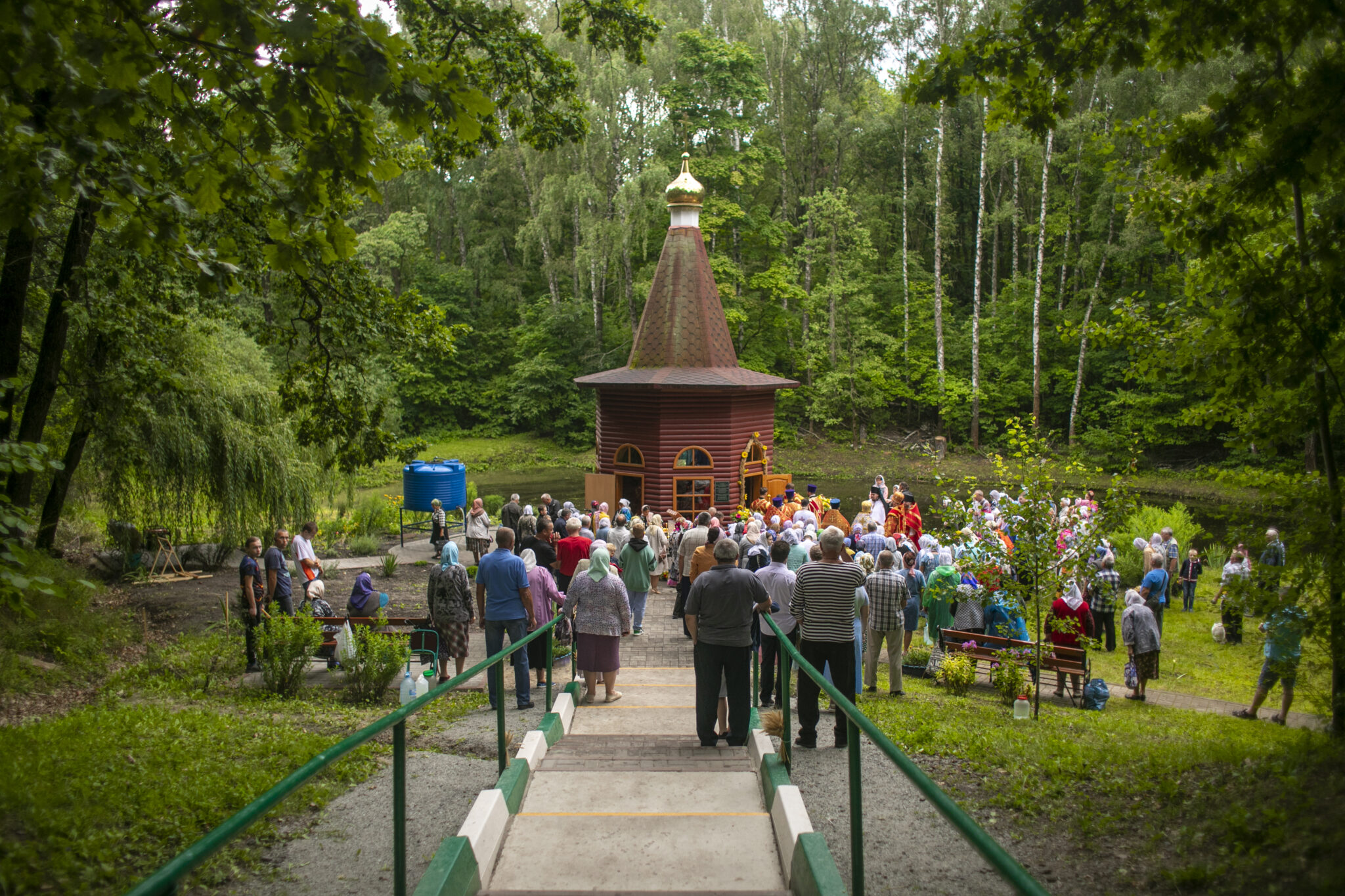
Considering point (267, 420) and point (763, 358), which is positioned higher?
point (763, 358)

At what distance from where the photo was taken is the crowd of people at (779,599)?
21.8 ft

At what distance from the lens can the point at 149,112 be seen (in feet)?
16.7

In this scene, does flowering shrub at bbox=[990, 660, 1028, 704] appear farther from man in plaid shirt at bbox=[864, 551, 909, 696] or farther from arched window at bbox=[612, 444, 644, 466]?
arched window at bbox=[612, 444, 644, 466]

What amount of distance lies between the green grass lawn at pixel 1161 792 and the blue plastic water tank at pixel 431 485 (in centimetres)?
1642

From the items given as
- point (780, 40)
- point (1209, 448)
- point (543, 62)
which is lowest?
point (1209, 448)

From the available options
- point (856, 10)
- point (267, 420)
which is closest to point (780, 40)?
point (856, 10)

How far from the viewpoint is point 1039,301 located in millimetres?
35219

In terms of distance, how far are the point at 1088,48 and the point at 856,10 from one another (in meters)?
36.8

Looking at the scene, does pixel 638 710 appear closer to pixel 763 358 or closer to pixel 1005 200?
pixel 763 358

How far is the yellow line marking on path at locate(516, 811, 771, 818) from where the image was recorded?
4773 millimetres

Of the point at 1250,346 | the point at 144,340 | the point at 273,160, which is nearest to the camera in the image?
the point at 273,160

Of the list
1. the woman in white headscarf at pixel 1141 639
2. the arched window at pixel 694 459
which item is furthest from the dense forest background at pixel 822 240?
the woman in white headscarf at pixel 1141 639

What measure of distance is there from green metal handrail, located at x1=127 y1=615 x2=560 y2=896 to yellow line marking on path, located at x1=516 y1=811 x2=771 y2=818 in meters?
0.63

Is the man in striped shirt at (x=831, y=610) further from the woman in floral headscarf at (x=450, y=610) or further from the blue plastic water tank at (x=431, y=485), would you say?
the blue plastic water tank at (x=431, y=485)
